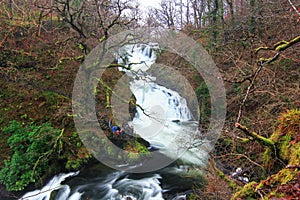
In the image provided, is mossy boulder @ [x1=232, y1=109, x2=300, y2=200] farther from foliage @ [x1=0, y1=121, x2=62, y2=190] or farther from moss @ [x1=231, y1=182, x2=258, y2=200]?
foliage @ [x1=0, y1=121, x2=62, y2=190]

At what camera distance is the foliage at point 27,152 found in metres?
5.59

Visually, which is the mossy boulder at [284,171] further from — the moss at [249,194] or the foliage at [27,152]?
the foliage at [27,152]

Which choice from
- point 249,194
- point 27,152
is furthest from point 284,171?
point 27,152

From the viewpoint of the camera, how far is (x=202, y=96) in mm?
9398

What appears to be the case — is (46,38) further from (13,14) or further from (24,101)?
(24,101)

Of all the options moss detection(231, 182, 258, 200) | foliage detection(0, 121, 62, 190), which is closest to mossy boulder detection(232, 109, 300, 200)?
moss detection(231, 182, 258, 200)

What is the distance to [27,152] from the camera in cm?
604

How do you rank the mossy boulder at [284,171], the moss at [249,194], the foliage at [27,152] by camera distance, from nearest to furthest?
the mossy boulder at [284,171] → the moss at [249,194] → the foliage at [27,152]

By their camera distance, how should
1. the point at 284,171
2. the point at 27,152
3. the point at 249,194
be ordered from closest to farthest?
the point at 284,171 → the point at 249,194 → the point at 27,152

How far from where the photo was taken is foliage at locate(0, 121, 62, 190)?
5.59 metres

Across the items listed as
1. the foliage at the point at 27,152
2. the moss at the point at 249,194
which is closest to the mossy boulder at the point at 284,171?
the moss at the point at 249,194

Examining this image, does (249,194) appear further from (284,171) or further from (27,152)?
(27,152)

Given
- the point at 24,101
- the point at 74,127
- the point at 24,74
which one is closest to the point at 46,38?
the point at 24,74

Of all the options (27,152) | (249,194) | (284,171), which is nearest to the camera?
(284,171)
